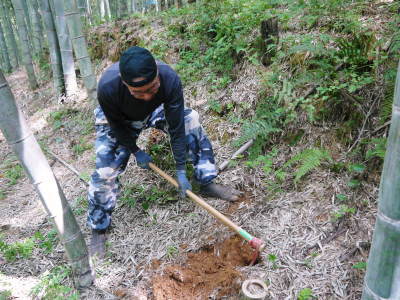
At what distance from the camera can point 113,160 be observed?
323 cm

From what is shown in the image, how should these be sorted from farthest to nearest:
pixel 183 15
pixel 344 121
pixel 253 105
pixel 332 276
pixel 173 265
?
pixel 183 15, pixel 253 105, pixel 344 121, pixel 173 265, pixel 332 276

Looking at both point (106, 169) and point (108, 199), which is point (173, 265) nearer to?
point (108, 199)

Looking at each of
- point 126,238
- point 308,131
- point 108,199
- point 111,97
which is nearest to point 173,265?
point 126,238

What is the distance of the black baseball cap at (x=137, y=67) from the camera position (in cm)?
235

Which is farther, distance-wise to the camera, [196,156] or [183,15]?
[183,15]

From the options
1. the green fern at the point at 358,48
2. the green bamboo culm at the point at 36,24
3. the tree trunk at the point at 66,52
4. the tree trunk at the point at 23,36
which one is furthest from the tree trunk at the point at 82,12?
the green fern at the point at 358,48

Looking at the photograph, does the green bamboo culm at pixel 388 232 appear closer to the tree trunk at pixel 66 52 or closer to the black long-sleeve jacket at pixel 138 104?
the black long-sleeve jacket at pixel 138 104

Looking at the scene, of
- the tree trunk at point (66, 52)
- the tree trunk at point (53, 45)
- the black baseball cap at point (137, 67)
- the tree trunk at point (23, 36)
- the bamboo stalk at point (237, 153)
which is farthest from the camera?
the tree trunk at point (23, 36)

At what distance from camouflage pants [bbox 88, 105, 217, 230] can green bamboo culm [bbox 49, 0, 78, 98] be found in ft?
12.7

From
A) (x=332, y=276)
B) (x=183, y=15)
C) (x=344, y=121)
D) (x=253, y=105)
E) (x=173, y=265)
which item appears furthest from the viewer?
(x=183, y=15)

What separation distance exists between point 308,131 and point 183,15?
14.1 ft

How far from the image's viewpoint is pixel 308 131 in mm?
3256

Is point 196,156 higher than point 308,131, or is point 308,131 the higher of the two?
point 308,131

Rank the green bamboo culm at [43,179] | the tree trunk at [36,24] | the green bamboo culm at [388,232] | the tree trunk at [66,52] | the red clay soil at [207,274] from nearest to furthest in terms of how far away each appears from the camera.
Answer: the green bamboo culm at [388,232] < the green bamboo culm at [43,179] < the red clay soil at [207,274] < the tree trunk at [66,52] < the tree trunk at [36,24]
